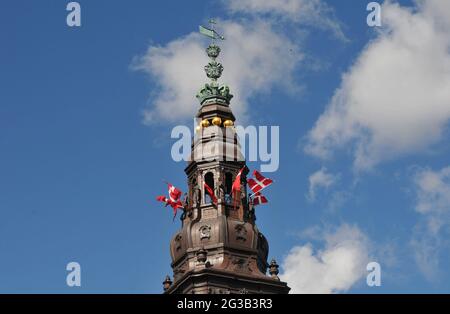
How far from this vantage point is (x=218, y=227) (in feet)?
465

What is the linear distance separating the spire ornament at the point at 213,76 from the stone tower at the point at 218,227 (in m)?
0.13

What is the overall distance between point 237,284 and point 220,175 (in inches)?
645

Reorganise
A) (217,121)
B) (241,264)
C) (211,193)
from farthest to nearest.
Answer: (217,121), (211,193), (241,264)

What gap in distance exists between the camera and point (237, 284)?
5384 inches

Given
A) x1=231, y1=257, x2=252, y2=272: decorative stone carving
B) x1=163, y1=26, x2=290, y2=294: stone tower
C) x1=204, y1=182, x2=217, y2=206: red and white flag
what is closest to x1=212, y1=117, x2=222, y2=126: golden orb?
x1=163, y1=26, x2=290, y2=294: stone tower

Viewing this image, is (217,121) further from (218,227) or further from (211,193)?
(218,227)

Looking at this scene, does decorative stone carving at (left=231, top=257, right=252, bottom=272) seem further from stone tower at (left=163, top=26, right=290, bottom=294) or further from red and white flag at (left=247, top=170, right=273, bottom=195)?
red and white flag at (left=247, top=170, right=273, bottom=195)

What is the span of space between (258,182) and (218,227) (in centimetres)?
912

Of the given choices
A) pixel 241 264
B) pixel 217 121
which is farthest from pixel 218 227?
pixel 217 121

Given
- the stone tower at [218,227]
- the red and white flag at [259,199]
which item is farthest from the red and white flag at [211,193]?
the red and white flag at [259,199]
